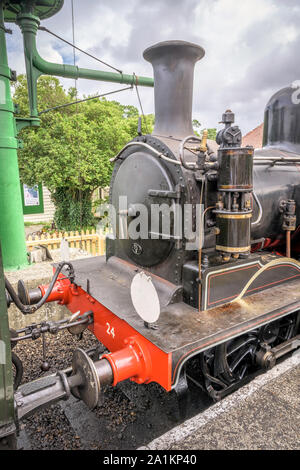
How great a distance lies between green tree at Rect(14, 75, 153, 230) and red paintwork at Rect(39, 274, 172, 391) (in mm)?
5153

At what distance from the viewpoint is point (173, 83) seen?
289 cm

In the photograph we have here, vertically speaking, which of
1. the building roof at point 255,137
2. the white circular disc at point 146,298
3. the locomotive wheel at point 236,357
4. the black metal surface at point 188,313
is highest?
the building roof at point 255,137

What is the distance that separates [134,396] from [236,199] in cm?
208

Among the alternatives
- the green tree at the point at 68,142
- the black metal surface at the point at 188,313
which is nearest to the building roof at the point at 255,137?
the green tree at the point at 68,142

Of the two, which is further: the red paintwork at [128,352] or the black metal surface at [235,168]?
the black metal surface at [235,168]

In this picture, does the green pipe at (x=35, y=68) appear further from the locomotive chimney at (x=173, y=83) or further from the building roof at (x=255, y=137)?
the building roof at (x=255, y=137)

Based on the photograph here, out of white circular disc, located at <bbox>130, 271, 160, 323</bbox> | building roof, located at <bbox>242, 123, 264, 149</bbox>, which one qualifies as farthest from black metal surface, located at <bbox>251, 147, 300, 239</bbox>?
building roof, located at <bbox>242, 123, 264, 149</bbox>

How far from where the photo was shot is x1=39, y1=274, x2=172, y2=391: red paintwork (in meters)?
1.91

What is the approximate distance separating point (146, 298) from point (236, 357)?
139 cm

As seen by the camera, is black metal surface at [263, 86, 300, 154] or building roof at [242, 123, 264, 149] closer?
black metal surface at [263, 86, 300, 154]

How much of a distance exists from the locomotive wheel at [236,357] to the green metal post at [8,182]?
3.31m

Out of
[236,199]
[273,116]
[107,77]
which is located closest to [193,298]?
[236,199]

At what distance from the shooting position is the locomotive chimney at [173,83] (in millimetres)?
2828

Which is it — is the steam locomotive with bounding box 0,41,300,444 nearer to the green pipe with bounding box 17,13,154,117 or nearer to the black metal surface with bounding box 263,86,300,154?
the black metal surface with bounding box 263,86,300,154
